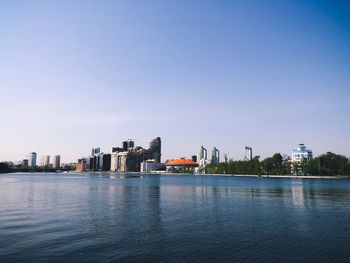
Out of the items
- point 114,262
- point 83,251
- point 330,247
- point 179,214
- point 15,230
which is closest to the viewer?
point 114,262

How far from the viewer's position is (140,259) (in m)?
20.9

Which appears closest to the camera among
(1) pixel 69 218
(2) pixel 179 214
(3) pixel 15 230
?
(3) pixel 15 230

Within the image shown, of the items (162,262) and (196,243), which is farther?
(196,243)

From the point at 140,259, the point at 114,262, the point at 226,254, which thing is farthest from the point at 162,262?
the point at 226,254

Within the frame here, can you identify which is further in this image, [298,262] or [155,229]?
[155,229]

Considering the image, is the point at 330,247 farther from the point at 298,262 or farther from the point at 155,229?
the point at 155,229

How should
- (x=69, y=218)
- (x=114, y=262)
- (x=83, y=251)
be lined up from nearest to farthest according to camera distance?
(x=114, y=262) → (x=83, y=251) → (x=69, y=218)

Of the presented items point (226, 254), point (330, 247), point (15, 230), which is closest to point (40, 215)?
point (15, 230)

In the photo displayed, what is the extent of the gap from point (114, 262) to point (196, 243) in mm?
7875

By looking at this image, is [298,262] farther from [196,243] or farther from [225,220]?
[225,220]

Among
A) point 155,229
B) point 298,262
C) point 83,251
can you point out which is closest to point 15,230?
point 83,251

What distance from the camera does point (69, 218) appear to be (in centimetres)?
3625

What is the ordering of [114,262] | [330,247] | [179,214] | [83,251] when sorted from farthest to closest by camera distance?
[179,214], [330,247], [83,251], [114,262]

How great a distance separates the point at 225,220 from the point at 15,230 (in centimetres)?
2303
